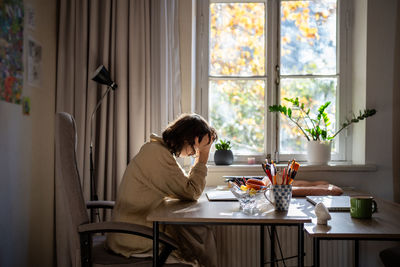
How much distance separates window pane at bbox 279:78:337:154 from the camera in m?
2.99

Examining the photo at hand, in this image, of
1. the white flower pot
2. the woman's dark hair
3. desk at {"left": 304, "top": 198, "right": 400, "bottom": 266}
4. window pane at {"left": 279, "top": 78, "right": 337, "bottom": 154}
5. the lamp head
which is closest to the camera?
desk at {"left": 304, "top": 198, "right": 400, "bottom": 266}

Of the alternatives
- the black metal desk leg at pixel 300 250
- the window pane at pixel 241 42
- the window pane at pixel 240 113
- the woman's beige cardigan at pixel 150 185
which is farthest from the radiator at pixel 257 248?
the black metal desk leg at pixel 300 250

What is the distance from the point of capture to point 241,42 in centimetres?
304

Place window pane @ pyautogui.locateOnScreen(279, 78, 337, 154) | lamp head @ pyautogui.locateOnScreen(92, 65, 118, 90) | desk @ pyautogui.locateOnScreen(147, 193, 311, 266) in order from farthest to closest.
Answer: window pane @ pyautogui.locateOnScreen(279, 78, 337, 154) → lamp head @ pyautogui.locateOnScreen(92, 65, 118, 90) → desk @ pyautogui.locateOnScreen(147, 193, 311, 266)

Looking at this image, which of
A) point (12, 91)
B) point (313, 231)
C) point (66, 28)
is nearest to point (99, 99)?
point (66, 28)

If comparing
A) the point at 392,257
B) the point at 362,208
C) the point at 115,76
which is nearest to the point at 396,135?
the point at 392,257

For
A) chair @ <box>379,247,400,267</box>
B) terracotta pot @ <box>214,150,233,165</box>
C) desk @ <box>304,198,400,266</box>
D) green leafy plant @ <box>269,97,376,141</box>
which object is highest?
green leafy plant @ <box>269,97,376,141</box>

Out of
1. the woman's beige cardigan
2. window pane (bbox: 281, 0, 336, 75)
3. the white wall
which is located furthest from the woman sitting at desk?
window pane (bbox: 281, 0, 336, 75)

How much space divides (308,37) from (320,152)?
86cm

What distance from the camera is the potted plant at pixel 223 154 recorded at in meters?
2.79

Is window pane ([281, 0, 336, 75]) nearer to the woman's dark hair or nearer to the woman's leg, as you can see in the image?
the woman's dark hair

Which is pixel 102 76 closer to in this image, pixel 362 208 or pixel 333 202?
Answer: pixel 333 202

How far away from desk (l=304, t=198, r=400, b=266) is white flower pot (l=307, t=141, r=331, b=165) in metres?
1.02

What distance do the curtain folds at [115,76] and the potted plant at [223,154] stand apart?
15.2 inches
